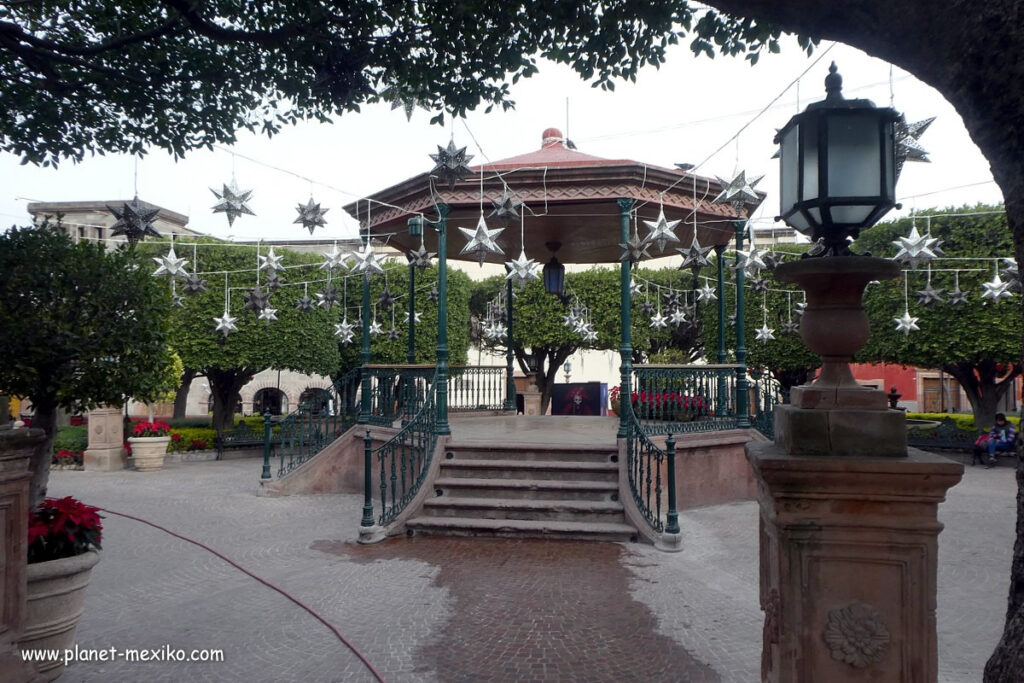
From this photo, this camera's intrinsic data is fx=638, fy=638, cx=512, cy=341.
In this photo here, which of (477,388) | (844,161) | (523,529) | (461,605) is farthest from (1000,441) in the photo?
(844,161)

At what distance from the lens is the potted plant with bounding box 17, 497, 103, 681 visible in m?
4.16

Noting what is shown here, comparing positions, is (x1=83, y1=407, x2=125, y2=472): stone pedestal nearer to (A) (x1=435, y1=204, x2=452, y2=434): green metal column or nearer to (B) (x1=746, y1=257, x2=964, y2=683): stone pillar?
(A) (x1=435, y1=204, x2=452, y2=434): green metal column

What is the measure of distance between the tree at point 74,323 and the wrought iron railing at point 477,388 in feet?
27.4

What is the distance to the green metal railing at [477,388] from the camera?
45.4ft

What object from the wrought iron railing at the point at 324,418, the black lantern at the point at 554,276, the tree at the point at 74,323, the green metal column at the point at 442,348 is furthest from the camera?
the black lantern at the point at 554,276

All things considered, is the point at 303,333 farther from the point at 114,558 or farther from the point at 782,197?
the point at 782,197

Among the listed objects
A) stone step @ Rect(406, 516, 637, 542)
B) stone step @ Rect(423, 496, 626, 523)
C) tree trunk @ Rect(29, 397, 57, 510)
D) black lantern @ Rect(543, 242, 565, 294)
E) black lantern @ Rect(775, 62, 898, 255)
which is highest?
black lantern @ Rect(543, 242, 565, 294)

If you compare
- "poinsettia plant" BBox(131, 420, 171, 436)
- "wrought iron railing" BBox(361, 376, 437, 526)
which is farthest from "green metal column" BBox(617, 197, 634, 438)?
"poinsettia plant" BBox(131, 420, 171, 436)

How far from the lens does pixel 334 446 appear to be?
1152cm

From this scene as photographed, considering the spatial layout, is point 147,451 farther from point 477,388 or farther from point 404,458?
point 404,458

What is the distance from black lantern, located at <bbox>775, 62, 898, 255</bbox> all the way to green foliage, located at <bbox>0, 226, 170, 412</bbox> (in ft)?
16.7

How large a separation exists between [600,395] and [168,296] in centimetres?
1528

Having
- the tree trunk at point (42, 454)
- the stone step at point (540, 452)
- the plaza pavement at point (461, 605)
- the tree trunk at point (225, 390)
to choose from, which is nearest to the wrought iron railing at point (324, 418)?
the plaza pavement at point (461, 605)

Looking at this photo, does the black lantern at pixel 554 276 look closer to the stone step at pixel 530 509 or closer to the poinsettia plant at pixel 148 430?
the stone step at pixel 530 509
